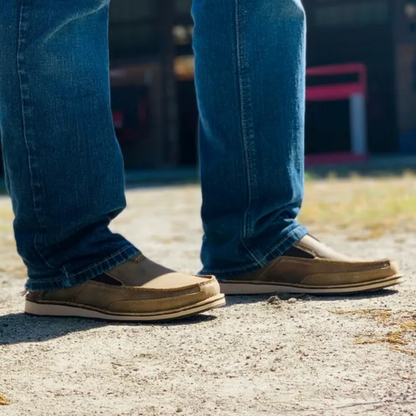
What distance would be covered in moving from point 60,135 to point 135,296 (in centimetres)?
32

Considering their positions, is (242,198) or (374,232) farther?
(374,232)

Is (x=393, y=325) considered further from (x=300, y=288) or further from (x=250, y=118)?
(x=250, y=118)

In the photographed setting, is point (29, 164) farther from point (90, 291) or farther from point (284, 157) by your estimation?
point (284, 157)

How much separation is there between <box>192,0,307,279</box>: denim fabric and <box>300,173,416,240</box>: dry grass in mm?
1215

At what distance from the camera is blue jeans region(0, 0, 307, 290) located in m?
1.50

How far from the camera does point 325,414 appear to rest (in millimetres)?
1051

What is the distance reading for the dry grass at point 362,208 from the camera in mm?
Result: 3207

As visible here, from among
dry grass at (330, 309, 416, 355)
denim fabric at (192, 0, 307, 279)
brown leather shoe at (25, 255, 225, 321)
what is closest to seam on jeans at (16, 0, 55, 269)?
brown leather shoe at (25, 255, 225, 321)

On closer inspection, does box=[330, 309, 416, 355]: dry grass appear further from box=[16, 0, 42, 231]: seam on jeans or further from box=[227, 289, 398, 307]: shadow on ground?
box=[16, 0, 42, 231]: seam on jeans

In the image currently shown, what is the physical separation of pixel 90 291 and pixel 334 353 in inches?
19.5

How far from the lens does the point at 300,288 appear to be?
1.76 metres

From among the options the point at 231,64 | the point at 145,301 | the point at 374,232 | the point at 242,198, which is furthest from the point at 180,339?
the point at 374,232

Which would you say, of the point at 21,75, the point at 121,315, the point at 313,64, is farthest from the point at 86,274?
the point at 313,64

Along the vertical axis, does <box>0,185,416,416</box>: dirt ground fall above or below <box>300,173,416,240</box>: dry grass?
above
